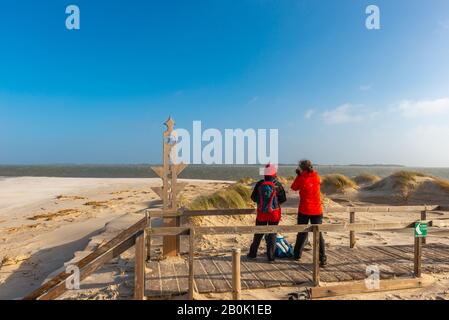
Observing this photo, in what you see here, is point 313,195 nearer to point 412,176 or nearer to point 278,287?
point 278,287

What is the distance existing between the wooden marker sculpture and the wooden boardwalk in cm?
38

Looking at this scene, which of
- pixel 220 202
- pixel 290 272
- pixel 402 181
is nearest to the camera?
pixel 290 272

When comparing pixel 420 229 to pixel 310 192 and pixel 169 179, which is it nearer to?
pixel 310 192

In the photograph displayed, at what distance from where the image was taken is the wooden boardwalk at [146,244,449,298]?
4930 mm

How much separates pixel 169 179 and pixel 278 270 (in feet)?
9.02

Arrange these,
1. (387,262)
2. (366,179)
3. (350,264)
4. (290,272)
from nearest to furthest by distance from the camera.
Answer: (290,272), (350,264), (387,262), (366,179)

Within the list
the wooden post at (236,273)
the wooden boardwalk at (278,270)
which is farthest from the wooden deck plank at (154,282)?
the wooden post at (236,273)

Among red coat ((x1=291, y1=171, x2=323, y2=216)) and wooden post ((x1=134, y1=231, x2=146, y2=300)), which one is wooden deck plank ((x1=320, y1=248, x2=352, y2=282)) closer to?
red coat ((x1=291, y1=171, x2=323, y2=216))

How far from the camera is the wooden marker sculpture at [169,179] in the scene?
615 cm

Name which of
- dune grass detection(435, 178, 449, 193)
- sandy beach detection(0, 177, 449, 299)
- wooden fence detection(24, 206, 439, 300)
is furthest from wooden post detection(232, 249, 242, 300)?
dune grass detection(435, 178, 449, 193)

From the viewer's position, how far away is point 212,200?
11.6m

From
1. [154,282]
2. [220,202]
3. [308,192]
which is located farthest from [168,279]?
[220,202]

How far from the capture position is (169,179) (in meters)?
6.27
